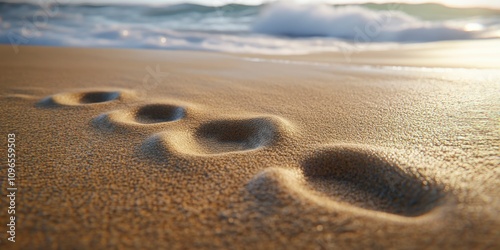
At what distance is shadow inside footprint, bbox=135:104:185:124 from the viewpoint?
1.33 metres

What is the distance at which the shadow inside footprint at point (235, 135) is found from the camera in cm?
104

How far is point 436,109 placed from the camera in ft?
4.32

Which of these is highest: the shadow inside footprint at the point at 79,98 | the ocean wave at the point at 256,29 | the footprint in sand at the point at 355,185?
the ocean wave at the point at 256,29

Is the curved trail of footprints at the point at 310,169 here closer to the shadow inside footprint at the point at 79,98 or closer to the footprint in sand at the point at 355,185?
the footprint in sand at the point at 355,185

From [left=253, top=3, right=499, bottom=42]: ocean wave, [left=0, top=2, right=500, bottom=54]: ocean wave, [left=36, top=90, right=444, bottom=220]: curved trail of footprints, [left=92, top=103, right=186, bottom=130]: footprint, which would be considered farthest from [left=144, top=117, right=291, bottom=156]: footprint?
[left=253, top=3, right=499, bottom=42]: ocean wave

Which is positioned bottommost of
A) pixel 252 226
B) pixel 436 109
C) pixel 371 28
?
pixel 252 226

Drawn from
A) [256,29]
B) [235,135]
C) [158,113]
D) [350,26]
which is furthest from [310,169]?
[256,29]

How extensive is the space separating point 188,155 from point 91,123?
1.74 feet

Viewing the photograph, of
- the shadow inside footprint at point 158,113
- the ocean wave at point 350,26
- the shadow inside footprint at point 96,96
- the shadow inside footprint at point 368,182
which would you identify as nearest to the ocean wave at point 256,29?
the ocean wave at point 350,26

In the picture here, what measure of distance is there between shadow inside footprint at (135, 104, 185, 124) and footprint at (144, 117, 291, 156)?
20 cm

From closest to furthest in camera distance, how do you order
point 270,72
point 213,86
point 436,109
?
1. point 436,109
2. point 213,86
3. point 270,72

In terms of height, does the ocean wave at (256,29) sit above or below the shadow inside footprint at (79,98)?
above

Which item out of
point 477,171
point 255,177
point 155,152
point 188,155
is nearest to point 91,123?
point 155,152

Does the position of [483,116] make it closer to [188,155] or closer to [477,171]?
[477,171]
